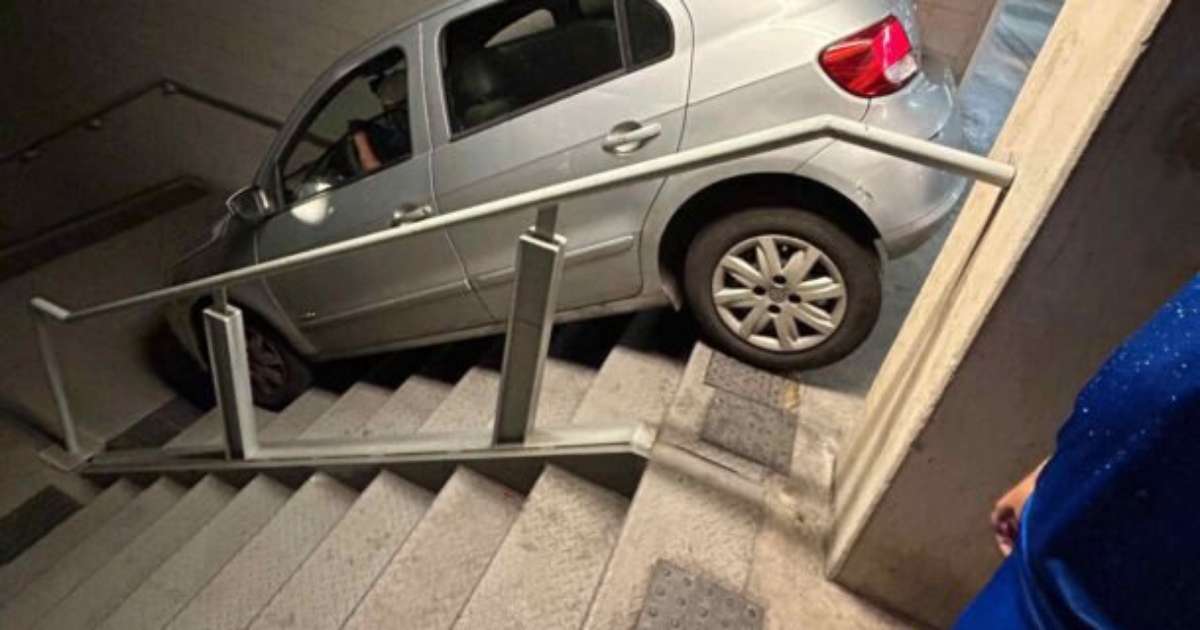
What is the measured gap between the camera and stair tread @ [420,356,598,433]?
2699 mm

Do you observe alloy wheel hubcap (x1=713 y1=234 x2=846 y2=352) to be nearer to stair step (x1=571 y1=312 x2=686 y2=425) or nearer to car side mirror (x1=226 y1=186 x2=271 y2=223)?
stair step (x1=571 y1=312 x2=686 y2=425)

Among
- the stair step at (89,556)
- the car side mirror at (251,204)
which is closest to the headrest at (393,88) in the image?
the car side mirror at (251,204)

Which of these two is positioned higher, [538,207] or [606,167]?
[538,207]

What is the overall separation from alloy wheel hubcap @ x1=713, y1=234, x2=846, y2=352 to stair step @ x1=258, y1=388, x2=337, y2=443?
2450 mm

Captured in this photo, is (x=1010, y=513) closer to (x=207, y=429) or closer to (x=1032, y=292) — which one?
(x=1032, y=292)

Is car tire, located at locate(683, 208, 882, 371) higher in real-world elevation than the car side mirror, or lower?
higher

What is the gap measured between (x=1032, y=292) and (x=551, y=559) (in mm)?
1406

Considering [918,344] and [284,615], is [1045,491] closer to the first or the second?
[918,344]

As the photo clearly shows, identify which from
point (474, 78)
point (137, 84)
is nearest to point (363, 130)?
point (474, 78)

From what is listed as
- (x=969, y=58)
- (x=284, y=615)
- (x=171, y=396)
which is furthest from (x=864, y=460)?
(x=171, y=396)

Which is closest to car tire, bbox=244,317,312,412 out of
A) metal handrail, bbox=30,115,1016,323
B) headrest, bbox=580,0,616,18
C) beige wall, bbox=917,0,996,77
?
metal handrail, bbox=30,115,1016,323

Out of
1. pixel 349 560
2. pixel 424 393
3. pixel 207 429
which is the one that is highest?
pixel 349 560

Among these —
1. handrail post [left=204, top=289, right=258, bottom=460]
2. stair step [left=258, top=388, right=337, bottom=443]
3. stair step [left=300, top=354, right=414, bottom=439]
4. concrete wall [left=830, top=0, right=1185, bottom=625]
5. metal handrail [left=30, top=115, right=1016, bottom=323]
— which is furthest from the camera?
stair step [left=258, top=388, right=337, bottom=443]

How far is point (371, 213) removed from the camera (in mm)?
2951
